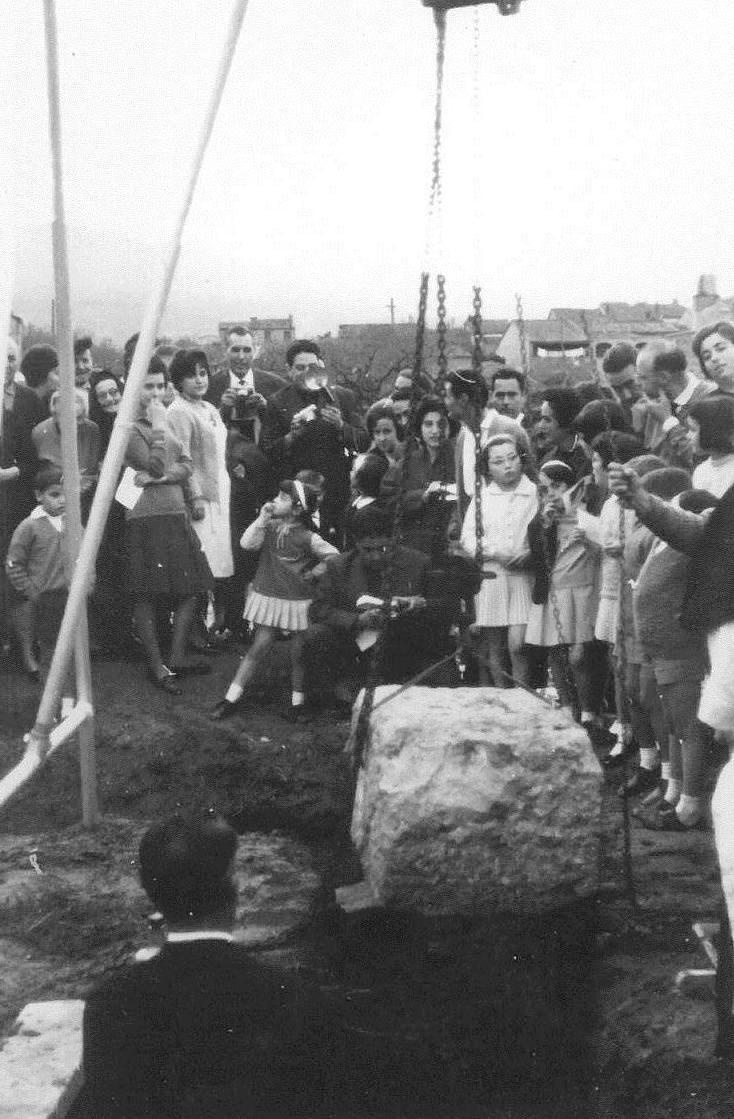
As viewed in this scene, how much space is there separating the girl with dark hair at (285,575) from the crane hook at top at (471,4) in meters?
3.06

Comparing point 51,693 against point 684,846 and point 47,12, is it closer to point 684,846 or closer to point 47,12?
point 47,12

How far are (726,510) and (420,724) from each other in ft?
4.66

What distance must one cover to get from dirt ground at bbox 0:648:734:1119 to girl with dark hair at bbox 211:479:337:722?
251 mm

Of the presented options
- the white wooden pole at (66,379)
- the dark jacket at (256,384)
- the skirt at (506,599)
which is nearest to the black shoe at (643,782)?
the skirt at (506,599)

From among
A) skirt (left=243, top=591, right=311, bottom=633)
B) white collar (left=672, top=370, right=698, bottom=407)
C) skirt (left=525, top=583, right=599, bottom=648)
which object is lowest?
skirt (left=243, top=591, right=311, bottom=633)

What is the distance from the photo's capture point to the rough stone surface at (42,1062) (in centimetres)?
283

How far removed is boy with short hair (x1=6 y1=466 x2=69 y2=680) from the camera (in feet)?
20.8

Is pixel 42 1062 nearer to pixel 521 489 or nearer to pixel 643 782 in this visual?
pixel 643 782

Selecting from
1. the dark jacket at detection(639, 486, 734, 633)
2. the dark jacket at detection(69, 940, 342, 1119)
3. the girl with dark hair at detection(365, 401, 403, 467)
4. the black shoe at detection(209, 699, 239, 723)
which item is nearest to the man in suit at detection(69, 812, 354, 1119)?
the dark jacket at detection(69, 940, 342, 1119)

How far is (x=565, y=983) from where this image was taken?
3.84 meters

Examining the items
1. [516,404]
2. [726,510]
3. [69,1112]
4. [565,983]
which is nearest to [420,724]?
[565,983]

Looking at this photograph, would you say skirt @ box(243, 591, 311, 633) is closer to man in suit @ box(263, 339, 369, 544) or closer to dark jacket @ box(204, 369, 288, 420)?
man in suit @ box(263, 339, 369, 544)

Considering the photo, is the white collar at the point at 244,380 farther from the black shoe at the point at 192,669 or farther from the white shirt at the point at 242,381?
the black shoe at the point at 192,669

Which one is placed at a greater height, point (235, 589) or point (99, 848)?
point (235, 589)
